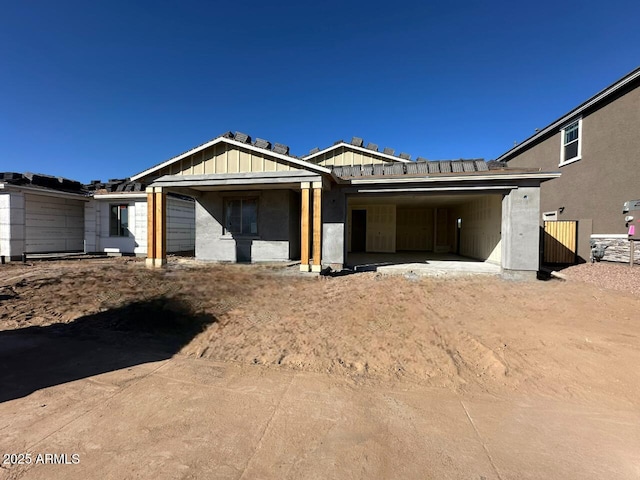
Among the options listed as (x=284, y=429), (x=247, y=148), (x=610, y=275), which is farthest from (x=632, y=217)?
(x=284, y=429)

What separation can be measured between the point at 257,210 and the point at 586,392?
1035cm

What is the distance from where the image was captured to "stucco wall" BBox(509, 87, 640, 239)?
10.6 m

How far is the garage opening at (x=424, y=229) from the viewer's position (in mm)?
11500

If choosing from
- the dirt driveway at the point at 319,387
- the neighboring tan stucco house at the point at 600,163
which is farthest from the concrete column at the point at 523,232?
the neighboring tan stucco house at the point at 600,163

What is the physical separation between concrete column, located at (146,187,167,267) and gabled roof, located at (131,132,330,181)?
779mm

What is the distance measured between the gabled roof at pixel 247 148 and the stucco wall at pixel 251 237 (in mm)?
2098

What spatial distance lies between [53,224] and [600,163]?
2383 centimetres

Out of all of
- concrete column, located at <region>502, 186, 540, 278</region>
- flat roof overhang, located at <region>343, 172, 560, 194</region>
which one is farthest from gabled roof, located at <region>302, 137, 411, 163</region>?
concrete column, located at <region>502, 186, 540, 278</region>

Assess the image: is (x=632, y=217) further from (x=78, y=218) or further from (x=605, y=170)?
(x=78, y=218)

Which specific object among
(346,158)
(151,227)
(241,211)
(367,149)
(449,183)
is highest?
(367,149)

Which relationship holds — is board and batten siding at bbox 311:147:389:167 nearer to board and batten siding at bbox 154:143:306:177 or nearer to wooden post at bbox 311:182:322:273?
board and batten siding at bbox 154:143:306:177

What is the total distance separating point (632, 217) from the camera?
1025cm

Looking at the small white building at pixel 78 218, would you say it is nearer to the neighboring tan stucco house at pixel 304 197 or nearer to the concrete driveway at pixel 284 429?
the neighboring tan stucco house at pixel 304 197

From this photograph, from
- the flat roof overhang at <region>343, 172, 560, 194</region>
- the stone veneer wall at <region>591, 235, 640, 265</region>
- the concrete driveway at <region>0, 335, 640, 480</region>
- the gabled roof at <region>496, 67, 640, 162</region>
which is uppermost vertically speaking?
the gabled roof at <region>496, 67, 640, 162</region>
